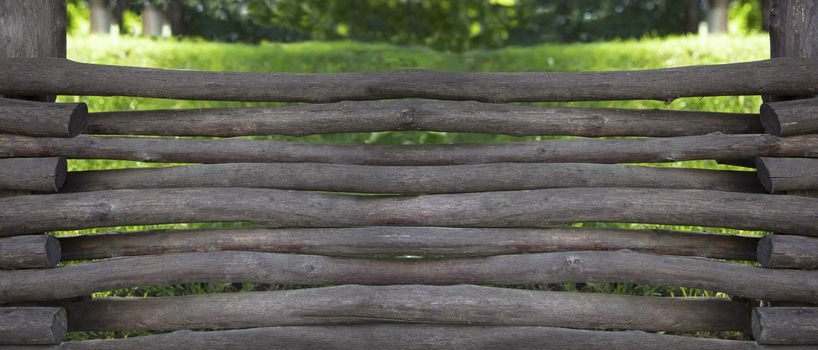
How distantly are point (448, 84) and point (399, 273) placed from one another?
1.11 metres

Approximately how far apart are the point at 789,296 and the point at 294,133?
287 centimetres

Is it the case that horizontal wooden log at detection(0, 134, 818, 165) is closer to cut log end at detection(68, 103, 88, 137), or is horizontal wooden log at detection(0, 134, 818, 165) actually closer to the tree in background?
cut log end at detection(68, 103, 88, 137)

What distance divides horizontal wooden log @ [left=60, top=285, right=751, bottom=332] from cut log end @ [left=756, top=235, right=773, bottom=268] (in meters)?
0.32

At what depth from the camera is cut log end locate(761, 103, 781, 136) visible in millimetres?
4487

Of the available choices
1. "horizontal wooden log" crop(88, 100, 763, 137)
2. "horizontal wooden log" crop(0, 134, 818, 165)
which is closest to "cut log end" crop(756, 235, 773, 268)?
"horizontal wooden log" crop(0, 134, 818, 165)

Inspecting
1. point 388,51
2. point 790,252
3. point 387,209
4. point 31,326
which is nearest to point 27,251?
point 31,326

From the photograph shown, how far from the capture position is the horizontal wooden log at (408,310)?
14.0ft

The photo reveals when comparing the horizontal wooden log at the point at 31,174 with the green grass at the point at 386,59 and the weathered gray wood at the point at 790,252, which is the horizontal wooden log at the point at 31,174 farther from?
the weathered gray wood at the point at 790,252

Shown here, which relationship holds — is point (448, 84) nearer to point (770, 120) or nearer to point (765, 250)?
point (770, 120)

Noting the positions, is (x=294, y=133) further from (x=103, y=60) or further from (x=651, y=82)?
(x=103, y=60)

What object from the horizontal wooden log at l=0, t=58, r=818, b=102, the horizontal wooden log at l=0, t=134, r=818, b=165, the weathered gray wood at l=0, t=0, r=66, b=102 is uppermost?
the weathered gray wood at l=0, t=0, r=66, b=102

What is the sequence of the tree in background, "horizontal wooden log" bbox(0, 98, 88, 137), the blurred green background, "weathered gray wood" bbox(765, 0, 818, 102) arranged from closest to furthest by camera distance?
"horizontal wooden log" bbox(0, 98, 88, 137) → "weathered gray wood" bbox(765, 0, 818, 102) → the blurred green background → the tree in background

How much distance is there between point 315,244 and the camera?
175 inches

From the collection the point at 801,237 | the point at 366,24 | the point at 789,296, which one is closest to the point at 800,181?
the point at 801,237
